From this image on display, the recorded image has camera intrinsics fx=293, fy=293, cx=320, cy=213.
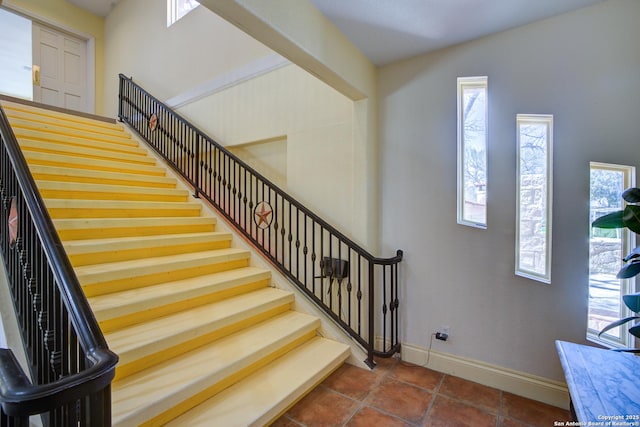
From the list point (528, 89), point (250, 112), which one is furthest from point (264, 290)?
point (528, 89)

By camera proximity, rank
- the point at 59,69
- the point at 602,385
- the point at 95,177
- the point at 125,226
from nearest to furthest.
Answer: the point at 602,385
the point at 125,226
the point at 95,177
the point at 59,69

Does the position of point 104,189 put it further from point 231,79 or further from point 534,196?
point 534,196

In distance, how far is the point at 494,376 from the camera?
2.12 m

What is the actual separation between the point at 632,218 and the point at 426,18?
1624mm

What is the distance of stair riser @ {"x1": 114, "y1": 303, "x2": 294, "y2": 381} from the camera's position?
5.30 feet

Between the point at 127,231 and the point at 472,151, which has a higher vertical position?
the point at 472,151

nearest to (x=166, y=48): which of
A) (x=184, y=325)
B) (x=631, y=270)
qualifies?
(x=184, y=325)

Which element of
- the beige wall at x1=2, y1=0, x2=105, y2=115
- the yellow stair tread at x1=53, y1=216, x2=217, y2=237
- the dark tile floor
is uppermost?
the beige wall at x1=2, y1=0, x2=105, y2=115

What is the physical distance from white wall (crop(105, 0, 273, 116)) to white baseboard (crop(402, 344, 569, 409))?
358 cm

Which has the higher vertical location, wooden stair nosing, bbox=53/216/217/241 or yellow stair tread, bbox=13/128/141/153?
yellow stair tread, bbox=13/128/141/153

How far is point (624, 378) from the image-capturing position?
3.97 ft

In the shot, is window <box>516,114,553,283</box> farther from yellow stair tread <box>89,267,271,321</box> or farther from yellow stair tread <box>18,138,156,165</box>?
yellow stair tread <box>18,138,156,165</box>

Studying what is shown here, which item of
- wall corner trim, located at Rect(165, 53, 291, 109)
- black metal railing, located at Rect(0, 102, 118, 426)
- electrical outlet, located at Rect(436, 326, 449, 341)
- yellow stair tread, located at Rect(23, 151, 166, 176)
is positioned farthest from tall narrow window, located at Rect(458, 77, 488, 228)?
yellow stair tread, located at Rect(23, 151, 166, 176)

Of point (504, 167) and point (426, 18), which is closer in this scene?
point (426, 18)
